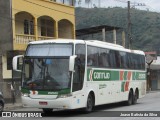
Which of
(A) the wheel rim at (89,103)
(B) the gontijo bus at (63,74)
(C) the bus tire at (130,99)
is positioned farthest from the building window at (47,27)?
(A) the wheel rim at (89,103)

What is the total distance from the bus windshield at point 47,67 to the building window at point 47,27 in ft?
69.1

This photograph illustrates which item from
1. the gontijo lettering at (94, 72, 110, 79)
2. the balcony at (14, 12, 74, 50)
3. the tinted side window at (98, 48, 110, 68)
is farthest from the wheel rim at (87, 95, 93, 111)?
the balcony at (14, 12, 74, 50)

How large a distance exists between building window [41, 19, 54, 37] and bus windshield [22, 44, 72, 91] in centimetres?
2106

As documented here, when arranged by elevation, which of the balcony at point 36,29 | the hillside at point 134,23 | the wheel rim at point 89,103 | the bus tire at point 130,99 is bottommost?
the bus tire at point 130,99

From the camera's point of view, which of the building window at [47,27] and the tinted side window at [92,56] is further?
the building window at [47,27]

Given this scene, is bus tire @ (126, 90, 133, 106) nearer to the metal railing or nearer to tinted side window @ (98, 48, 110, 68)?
tinted side window @ (98, 48, 110, 68)

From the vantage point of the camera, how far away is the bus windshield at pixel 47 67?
18.8 meters

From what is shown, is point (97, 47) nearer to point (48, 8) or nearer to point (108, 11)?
point (48, 8)

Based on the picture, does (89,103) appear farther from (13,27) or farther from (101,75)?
(13,27)

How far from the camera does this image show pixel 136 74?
2856cm

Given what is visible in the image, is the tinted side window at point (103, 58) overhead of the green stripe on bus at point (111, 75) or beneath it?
overhead

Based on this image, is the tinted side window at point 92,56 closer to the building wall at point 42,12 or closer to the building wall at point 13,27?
the building wall at point 13,27

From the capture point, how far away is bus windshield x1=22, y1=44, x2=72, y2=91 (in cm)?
1875

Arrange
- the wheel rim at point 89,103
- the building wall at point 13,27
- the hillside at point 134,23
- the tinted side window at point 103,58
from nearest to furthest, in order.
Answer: the wheel rim at point 89,103 → the tinted side window at point 103,58 → the building wall at point 13,27 → the hillside at point 134,23
